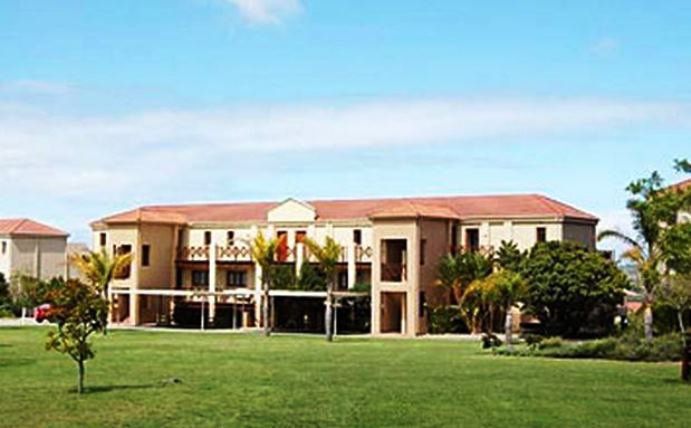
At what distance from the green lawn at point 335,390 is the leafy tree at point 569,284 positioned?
1568 centimetres

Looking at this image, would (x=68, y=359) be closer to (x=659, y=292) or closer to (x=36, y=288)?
(x=659, y=292)

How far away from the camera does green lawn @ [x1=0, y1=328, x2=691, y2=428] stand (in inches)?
781

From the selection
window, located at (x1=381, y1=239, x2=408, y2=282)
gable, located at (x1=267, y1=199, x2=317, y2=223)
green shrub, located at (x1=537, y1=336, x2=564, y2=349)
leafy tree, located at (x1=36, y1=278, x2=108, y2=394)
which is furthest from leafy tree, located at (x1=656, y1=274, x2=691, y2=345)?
gable, located at (x1=267, y1=199, x2=317, y2=223)

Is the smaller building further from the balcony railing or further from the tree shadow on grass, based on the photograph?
the tree shadow on grass

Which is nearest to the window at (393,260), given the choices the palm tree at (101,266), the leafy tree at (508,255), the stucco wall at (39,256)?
the leafy tree at (508,255)

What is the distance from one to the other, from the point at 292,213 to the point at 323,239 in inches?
128

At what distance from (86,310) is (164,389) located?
2552 millimetres

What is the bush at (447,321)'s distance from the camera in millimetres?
60750

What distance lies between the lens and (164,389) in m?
24.9

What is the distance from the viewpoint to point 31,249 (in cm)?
8956

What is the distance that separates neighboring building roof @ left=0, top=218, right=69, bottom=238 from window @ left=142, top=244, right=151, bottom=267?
21.5 m

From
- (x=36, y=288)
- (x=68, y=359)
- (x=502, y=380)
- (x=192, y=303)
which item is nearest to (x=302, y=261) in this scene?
(x=192, y=303)

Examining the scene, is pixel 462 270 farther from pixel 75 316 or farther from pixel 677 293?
pixel 75 316

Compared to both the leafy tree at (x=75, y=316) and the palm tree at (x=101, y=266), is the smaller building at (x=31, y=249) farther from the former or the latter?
the leafy tree at (x=75, y=316)
